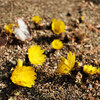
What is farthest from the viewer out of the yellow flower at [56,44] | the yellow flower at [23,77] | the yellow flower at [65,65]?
the yellow flower at [56,44]

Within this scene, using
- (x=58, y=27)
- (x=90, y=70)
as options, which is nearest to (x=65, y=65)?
(x=90, y=70)

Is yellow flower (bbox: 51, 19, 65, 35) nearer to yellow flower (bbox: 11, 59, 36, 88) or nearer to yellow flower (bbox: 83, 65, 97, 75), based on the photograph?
yellow flower (bbox: 83, 65, 97, 75)

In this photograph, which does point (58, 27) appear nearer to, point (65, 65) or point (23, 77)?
point (65, 65)

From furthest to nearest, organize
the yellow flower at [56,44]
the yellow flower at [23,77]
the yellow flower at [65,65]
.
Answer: the yellow flower at [56,44], the yellow flower at [65,65], the yellow flower at [23,77]

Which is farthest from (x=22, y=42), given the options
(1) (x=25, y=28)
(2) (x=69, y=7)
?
(2) (x=69, y=7)

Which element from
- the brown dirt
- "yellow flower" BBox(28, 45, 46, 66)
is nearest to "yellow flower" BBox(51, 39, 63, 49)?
the brown dirt

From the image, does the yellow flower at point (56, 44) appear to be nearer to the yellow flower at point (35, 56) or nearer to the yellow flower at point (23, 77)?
the yellow flower at point (35, 56)

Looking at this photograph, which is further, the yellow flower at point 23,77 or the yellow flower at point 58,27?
the yellow flower at point 58,27

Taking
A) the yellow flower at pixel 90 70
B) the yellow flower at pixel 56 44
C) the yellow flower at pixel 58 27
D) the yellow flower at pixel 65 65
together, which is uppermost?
the yellow flower at pixel 58 27

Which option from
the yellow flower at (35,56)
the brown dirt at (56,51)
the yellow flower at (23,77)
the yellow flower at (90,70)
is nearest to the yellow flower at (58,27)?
the brown dirt at (56,51)

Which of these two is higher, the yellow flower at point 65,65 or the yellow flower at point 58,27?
the yellow flower at point 58,27
